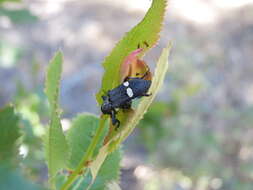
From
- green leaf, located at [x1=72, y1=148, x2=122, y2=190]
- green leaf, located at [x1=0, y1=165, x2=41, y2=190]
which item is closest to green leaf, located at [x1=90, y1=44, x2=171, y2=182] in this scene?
green leaf, located at [x1=72, y1=148, x2=122, y2=190]

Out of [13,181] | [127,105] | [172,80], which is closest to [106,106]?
[127,105]

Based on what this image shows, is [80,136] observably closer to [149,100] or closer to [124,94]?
[124,94]

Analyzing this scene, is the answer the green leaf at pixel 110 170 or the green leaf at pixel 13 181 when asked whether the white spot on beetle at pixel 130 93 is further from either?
the green leaf at pixel 13 181

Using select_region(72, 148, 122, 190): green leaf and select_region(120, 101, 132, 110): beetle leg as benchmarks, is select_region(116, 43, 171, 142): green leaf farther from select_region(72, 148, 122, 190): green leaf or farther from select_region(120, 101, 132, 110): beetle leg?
select_region(72, 148, 122, 190): green leaf

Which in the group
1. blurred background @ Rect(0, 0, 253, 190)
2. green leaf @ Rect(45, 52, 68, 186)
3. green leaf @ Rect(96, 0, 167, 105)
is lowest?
blurred background @ Rect(0, 0, 253, 190)

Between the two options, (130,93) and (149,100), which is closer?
(149,100)

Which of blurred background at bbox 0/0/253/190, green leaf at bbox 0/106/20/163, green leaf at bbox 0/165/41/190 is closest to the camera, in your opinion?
green leaf at bbox 0/165/41/190

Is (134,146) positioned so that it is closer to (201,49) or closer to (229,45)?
(201,49)

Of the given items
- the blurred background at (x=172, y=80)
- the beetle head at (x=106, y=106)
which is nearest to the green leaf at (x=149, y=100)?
the beetle head at (x=106, y=106)
